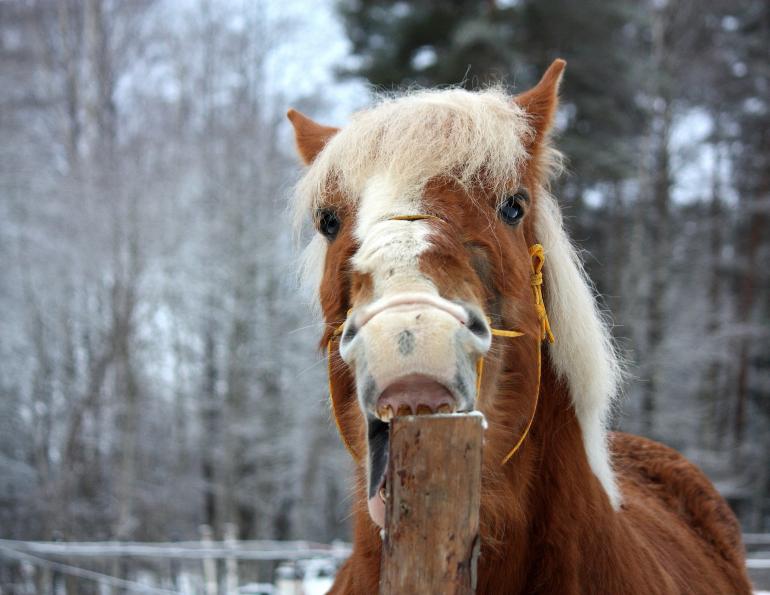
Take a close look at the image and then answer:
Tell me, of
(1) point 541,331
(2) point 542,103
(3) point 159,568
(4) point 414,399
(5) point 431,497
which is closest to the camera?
(5) point 431,497

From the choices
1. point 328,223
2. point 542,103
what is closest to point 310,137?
point 328,223

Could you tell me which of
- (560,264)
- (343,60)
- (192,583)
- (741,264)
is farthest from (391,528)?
(741,264)

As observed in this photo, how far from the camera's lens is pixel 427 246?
1.66 meters

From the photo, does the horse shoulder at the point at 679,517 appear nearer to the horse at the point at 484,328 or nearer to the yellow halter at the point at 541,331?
the horse at the point at 484,328

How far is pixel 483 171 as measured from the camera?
2027mm

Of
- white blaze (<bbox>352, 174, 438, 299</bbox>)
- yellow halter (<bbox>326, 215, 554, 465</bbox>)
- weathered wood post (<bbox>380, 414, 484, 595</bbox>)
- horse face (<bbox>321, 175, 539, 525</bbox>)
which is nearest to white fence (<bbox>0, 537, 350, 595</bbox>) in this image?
yellow halter (<bbox>326, 215, 554, 465</bbox>)

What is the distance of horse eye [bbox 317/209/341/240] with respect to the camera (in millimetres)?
2143

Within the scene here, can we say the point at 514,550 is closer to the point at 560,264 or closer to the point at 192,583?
the point at 560,264

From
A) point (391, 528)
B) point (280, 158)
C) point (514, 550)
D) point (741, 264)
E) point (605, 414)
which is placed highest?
point (280, 158)

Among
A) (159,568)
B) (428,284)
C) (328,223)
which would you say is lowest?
(159,568)

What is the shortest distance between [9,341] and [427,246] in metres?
15.2

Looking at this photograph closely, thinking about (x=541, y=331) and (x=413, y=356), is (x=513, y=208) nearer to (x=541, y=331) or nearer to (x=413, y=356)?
(x=541, y=331)

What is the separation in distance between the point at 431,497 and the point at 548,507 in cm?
82

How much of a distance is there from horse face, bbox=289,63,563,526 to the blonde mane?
0.03 feet
